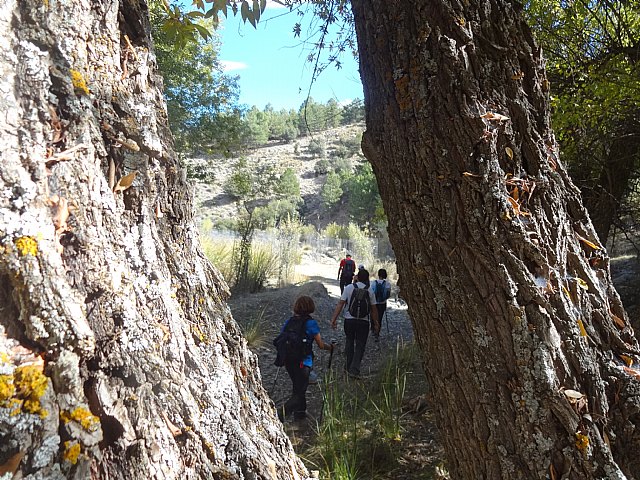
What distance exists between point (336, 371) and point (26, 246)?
18.9 feet

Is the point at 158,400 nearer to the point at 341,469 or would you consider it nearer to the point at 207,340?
the point at 207,340

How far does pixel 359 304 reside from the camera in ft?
23.0

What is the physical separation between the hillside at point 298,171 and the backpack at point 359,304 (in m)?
37.5

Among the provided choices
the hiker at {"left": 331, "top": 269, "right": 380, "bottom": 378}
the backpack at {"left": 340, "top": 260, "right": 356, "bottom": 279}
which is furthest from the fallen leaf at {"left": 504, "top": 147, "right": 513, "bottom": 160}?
the backpack at {"left": 340, "top": 260, "right": 356, "bottom": 279}

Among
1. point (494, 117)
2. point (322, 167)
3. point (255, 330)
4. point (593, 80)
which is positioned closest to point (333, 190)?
point (322, 167)

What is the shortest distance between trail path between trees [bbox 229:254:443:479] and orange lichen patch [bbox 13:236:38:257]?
3439mm

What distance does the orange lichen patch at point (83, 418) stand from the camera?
70cm

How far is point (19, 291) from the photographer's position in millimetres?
701

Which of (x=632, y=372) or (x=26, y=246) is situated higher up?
(x=26, y=246)

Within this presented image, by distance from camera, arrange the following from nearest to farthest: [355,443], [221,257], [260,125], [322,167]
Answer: [355,443]
[221,257]
[322,167]
[260,125]

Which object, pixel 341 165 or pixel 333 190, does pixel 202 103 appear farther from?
pixel 341 165

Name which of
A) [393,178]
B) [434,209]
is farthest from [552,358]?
[393,178]

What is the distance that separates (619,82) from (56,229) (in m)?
5.16

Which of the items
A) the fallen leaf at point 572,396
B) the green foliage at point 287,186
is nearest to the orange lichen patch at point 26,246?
the fallen leaf at point 572,396
